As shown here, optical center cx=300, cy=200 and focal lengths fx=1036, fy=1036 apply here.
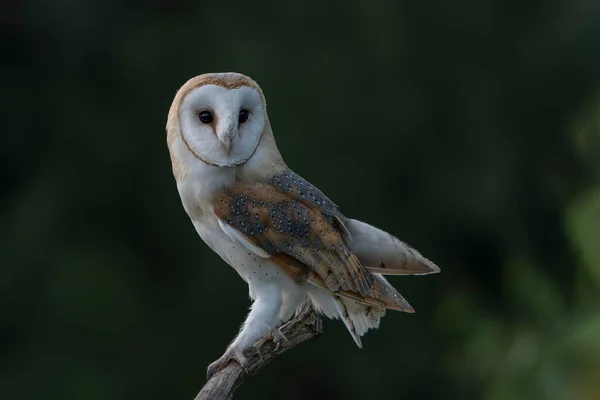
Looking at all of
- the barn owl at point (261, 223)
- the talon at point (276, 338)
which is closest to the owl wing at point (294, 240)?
the barn owl at point (261, 223)

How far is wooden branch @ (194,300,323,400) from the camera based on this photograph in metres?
2.20

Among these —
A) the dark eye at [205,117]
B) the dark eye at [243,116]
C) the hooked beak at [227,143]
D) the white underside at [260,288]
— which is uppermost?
the dark eye at [243,116]

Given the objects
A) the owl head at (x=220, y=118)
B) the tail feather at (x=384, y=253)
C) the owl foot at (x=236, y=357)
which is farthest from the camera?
the tail feather at (x=384, y=253)

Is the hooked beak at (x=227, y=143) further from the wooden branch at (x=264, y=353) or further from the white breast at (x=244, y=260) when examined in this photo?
the wooden branch at (x=264, y=353)

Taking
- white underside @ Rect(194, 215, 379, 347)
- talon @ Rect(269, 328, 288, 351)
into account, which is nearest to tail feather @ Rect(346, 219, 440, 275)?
white underside @ Rect(194, 215, 379, 347)

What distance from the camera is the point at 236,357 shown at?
2.27 meters

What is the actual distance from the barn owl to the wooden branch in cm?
2

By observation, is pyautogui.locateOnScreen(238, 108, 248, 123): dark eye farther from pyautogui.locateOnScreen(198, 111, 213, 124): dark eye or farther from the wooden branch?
the wooden branch

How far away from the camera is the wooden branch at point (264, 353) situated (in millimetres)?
2197

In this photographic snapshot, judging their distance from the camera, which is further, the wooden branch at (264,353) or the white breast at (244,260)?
the white breast at (244,260)

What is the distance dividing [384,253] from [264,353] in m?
0.37

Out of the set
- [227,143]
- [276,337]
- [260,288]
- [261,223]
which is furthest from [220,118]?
[276,337]

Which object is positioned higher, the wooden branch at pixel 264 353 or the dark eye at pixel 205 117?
the dark eye at pixel 205 117

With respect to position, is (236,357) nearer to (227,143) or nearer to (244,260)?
(244,260)
